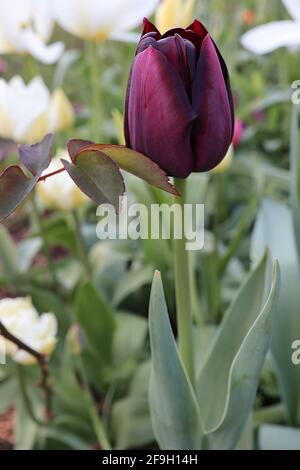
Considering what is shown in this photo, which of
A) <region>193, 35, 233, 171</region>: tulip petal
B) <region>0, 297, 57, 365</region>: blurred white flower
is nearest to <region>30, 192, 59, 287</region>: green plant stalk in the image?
<region>0, 297, 57, 365</region>: blurred white flower

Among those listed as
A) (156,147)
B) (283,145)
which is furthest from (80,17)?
(283,145)

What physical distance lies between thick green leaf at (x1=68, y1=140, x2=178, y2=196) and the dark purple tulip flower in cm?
3

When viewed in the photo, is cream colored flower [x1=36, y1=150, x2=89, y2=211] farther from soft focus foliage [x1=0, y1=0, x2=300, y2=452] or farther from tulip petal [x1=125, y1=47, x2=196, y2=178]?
tulip petal [x1=125, y1=47, x2=196, y2=178]

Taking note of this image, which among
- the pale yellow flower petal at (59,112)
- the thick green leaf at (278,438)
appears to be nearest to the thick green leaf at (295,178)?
the thick green leaf at (278,438)

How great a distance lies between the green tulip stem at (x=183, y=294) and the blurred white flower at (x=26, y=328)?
148 mm

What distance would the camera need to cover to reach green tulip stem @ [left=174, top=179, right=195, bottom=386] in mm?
396

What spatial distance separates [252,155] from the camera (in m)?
1.16

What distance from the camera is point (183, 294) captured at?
41 cm

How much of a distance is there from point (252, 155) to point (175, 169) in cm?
84

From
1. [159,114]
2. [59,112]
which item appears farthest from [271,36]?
[159,114]

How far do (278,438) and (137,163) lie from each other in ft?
1.21

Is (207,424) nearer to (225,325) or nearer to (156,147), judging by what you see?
(225,325)

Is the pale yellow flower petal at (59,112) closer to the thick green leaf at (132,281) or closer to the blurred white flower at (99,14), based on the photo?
the blurred white flower at (99,14)

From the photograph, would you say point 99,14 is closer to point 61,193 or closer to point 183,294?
point 61,193
